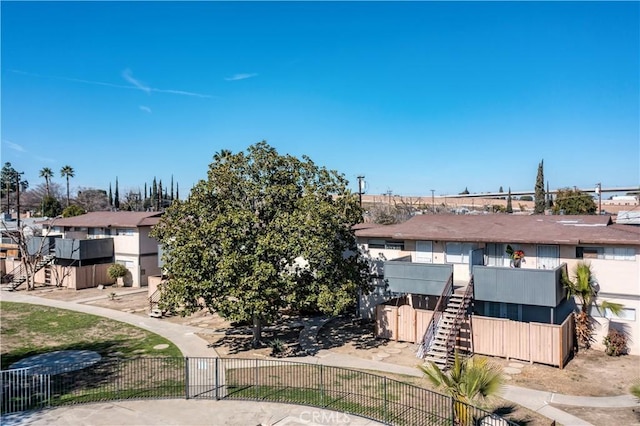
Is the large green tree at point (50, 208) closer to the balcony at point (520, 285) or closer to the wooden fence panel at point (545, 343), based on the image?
the balcony at point (520, 285)

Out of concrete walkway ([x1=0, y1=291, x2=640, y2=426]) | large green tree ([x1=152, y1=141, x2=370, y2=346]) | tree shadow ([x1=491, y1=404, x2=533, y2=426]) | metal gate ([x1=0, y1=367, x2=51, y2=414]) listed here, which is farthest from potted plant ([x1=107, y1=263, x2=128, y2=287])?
tree shadow ([x1=491, y1=404, x2=533, y2=426])

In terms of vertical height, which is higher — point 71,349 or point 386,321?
point 386,321

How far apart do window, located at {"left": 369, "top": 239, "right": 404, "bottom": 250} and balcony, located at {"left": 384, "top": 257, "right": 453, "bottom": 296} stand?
10.7 ft

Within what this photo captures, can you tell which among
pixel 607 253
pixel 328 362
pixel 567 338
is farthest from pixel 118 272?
pixel 607 253

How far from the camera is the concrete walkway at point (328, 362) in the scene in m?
15.4

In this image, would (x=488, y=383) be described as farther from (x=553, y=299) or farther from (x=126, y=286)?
(x=126, y=286)

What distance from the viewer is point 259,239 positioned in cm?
2014

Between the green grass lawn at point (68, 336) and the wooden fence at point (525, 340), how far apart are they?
46.8ft

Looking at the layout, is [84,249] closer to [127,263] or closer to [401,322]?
[127,263]

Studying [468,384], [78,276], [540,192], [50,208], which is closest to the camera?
[468,384]

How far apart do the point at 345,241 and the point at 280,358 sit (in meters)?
6.39

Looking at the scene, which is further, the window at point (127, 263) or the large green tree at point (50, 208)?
the large green tree at point (50, 208)

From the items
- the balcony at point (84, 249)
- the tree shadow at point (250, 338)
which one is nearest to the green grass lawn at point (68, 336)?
the tree shadow at point (250, 338)

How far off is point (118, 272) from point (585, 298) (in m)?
35.6
